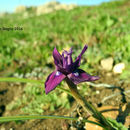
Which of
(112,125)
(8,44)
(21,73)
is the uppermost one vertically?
(8,44)

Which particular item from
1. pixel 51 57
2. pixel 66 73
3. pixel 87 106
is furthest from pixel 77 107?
pixel 51 57

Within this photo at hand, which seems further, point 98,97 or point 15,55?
point 15,55

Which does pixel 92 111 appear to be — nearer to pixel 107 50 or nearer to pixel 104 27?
pixel 107 50

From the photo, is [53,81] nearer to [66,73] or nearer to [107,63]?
[66,73]

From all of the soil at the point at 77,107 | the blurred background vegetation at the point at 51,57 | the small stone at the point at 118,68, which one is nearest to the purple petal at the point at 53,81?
the soil at the point at 77,107

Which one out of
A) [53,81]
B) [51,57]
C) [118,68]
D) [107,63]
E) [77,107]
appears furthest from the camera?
[51,57]

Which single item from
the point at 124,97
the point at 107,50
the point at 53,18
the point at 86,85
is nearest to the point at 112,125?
the point at 124,97

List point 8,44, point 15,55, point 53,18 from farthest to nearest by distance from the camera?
point 53,18, point 8,44, point 15,55
